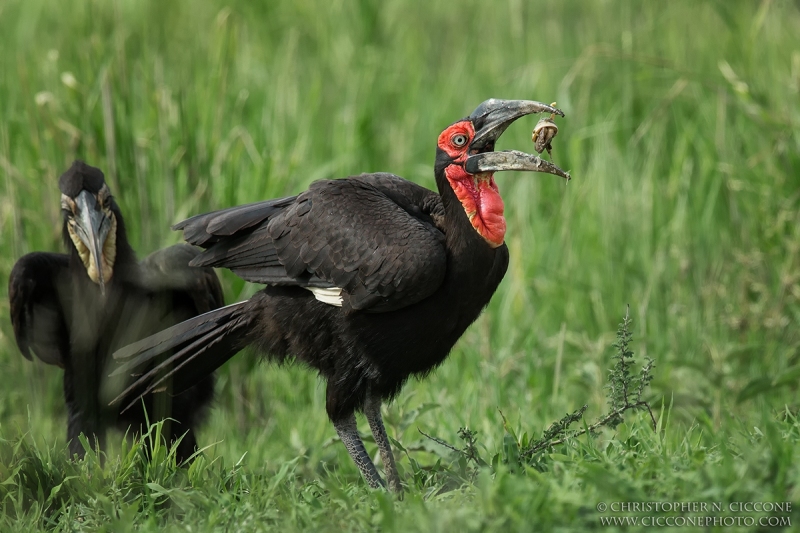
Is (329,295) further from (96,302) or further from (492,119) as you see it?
(96,302)

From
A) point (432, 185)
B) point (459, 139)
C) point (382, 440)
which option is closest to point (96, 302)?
point (382, 440)

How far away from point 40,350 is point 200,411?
774mm

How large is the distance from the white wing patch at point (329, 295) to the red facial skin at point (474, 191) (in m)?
0.58

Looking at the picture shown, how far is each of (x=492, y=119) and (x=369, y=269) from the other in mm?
724

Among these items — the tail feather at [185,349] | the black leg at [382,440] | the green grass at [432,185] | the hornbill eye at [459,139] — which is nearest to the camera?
the green grass at [432,185]

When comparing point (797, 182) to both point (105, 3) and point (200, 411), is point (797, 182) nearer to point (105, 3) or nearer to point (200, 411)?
point (200, 411)

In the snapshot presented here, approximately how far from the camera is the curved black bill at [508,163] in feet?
10.8

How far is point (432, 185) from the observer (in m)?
5.97

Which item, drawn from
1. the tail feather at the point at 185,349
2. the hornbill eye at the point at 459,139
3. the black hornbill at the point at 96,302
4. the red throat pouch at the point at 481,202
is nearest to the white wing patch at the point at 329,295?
the tail feather at the point at 185,349

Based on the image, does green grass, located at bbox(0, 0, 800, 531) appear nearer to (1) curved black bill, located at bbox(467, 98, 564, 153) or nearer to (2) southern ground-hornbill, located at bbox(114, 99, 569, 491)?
(2) southern ground-hornbill, located at bbox(114, 99, 569, 491)

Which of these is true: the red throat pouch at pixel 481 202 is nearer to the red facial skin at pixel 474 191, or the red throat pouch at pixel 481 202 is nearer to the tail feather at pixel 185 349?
the red facial skin at pixel 474 191

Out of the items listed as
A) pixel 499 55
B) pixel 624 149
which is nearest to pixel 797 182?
pixel 624 149

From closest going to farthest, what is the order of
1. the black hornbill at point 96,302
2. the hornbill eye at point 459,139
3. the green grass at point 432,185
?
the green grass at point 432,185 < the hornbill eye at point 459,139 < the black hornbill at point 96,302

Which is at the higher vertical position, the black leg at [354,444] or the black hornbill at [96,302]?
the black hornbill at [96,302]
